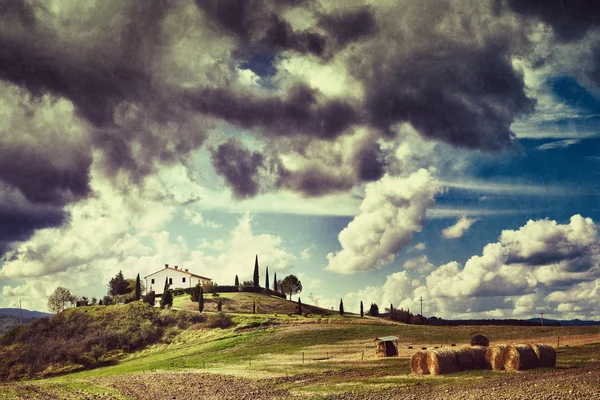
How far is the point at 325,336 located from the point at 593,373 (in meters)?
54.8

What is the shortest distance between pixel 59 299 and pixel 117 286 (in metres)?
20.8

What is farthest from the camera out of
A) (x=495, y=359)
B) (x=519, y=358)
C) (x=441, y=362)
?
(x=495, y=359)

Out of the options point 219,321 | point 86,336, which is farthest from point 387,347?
point 86,336

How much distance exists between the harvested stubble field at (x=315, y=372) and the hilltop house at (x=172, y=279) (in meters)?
75.1

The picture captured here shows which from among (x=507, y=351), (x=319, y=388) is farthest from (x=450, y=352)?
(x=319, y=388)

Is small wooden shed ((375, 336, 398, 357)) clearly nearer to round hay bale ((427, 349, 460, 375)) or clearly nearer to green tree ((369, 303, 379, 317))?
round hay bale ((427, 349, 460, 375))

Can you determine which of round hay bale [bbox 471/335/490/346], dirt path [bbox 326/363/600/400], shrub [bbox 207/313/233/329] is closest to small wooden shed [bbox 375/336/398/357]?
round hay bale [bbox 471/335/490/346]

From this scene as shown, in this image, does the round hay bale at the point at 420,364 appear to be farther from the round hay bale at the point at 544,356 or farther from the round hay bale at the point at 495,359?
the round hay bale at the point at 544,356

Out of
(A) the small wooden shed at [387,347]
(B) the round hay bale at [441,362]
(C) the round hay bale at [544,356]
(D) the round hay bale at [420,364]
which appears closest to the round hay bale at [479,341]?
(A) the small wooden shed at [387,347]

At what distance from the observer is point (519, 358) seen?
49625mm

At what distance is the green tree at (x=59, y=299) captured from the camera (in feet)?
584

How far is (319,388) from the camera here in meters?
47.3

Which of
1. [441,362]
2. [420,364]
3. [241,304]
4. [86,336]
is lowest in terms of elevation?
[86,336]

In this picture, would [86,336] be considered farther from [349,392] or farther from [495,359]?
[495,359]
